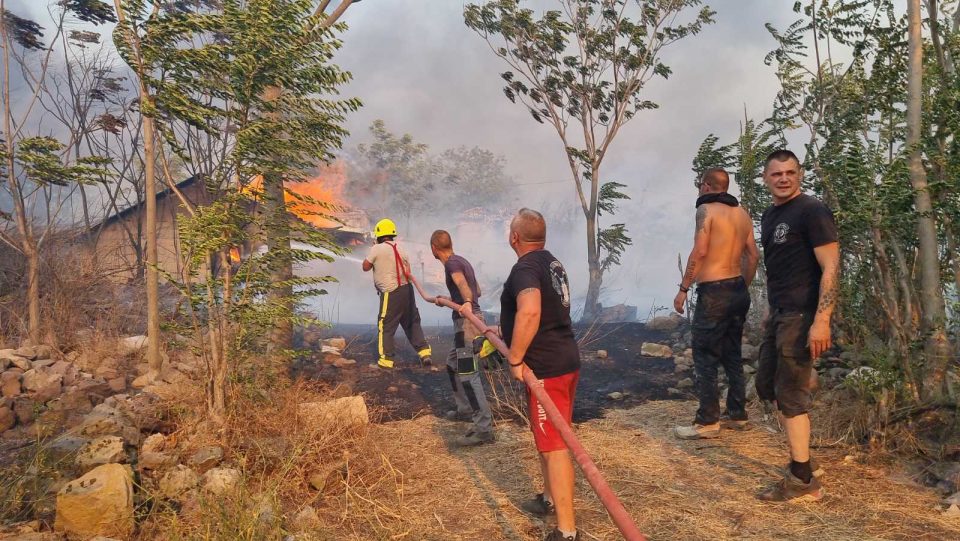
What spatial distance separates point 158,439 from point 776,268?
167 inches

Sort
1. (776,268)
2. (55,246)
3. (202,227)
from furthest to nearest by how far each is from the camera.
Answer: (55,246) → (202,227) → (776,268)

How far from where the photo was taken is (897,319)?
4.34 m

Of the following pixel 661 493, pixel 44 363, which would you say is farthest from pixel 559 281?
pixel 44 363

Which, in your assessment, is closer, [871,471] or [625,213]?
[871,471]

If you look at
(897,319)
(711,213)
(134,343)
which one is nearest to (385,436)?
(711,213)

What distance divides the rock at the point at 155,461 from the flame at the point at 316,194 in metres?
1.97

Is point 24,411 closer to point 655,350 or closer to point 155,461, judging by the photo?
point 155,461

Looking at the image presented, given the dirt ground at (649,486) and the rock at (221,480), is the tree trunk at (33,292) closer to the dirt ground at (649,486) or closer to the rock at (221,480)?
the dirt ground at (649,486)

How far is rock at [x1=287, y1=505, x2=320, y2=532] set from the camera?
3.38 m

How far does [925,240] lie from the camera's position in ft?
13.9

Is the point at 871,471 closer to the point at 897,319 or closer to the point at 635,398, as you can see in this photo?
the point at 897,319

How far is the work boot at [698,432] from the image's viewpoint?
482cm

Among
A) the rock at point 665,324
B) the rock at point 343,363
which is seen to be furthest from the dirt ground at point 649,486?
the rock at point 665,324

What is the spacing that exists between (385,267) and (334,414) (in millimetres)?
2545
